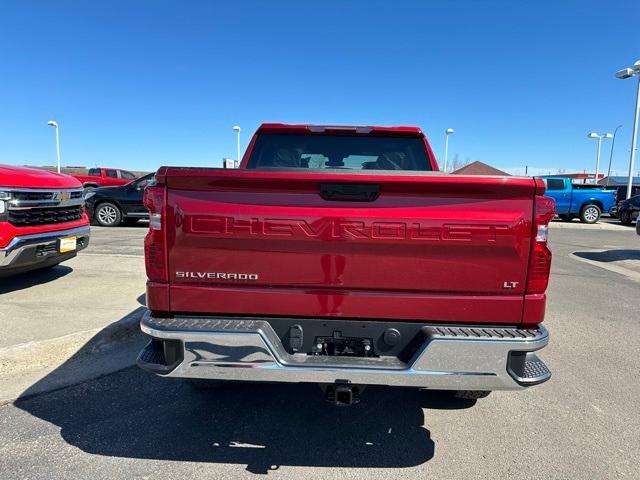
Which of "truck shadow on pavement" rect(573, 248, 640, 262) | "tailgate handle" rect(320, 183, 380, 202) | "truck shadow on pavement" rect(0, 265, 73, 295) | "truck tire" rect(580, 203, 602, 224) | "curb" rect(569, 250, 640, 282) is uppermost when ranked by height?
"tailgate handle" rect(320, 183, 380, 202)

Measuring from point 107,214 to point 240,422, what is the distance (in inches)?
477

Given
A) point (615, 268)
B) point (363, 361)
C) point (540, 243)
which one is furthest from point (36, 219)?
point (615, 268)

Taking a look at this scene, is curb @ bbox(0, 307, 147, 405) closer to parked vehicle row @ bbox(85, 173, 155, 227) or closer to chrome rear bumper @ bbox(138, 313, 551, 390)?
chrome rear bumper @ bbox(138, 313, 551, 390)

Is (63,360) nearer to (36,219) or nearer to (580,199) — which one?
(36,219)

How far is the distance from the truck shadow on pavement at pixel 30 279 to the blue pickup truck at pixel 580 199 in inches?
813

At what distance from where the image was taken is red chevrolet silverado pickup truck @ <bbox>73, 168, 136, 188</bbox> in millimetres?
23203

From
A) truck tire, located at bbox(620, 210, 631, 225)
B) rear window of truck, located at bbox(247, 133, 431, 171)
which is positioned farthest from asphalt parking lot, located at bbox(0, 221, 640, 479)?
truck tire, located at bbox(620, 210, 631, 225)

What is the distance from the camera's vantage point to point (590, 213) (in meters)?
20.8

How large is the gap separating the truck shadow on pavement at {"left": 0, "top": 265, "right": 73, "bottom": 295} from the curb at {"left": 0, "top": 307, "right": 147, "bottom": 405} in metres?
2.35

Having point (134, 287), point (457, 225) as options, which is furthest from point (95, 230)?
point (457, 225)

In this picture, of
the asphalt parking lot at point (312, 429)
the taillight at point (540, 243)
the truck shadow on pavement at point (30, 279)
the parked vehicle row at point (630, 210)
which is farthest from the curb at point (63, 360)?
the parked vehicle row at point (630, 210)

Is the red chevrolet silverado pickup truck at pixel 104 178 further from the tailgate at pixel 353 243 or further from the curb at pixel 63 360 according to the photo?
the tailgate at pixel 353 243

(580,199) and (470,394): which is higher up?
(580,199)

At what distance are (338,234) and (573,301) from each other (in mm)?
5783
